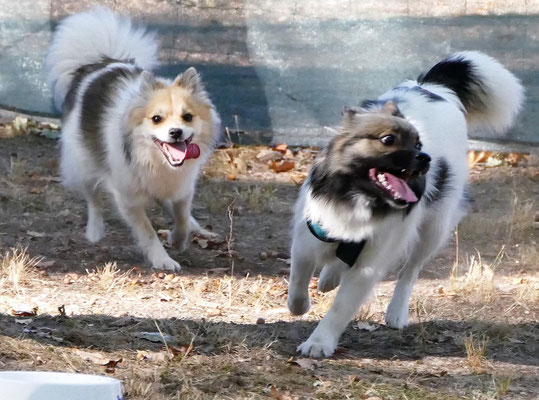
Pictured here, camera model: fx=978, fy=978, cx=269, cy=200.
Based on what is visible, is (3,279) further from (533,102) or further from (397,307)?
(533,102)

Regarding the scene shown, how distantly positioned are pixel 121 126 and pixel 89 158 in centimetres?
61

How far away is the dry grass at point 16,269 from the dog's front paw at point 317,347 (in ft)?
5.78

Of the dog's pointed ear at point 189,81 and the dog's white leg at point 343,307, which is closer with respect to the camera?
the dog's white leg at point 343,307

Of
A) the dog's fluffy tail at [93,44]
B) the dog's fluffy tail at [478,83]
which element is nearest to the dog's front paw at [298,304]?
the dog's fluffy tail at [478,83]

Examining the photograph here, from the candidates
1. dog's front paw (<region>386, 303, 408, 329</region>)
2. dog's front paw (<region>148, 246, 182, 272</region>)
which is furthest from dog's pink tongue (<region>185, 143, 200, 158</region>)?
dog's front paw (<region>386, 303, 408, 329</region>)

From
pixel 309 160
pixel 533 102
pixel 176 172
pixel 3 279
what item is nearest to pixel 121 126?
pixel 176 172

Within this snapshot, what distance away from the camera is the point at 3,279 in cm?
538

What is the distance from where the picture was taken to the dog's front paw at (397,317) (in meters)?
5.05

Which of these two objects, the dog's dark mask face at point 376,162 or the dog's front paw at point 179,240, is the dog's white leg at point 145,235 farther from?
the dog's dark mask face at point 376,162

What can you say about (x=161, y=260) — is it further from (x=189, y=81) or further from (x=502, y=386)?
(x=502, y=386)

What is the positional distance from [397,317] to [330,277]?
1.39 ft

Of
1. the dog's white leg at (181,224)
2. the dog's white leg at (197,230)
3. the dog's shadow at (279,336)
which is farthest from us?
the dog's white leg at (197,230)

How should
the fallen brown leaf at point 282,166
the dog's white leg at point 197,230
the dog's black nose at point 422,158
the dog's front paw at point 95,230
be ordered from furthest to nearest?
the fallen brown leaf at point 282,166
the dog's white leg at point 197,230
the dog's front paw at point 95,230
the dog's black nose at point 422,158

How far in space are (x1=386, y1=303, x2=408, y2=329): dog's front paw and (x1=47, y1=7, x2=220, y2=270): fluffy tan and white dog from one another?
172cm
